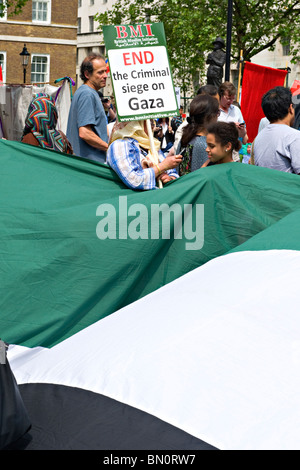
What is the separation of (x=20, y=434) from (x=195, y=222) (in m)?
2.16

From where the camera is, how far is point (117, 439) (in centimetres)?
216

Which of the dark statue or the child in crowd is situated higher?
the child in crowd

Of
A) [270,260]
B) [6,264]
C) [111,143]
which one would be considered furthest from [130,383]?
[111,143]

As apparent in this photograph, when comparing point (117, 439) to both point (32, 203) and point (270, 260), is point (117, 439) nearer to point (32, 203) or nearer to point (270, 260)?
point (270, 260)

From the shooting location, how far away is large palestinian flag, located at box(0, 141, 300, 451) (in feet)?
7.08

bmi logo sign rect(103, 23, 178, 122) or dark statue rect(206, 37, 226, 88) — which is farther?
dark statue rect(206, 37, 226, 88)

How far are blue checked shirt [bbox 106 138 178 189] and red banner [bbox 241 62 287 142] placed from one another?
7.75 metres

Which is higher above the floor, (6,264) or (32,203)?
(32,203)

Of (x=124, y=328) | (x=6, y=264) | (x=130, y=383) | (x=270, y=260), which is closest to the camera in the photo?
(x=130, y=383)

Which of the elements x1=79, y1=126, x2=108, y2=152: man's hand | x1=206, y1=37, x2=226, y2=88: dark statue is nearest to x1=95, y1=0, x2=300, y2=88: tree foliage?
x1=206, y1=37, x2=226, y2=88: dark statue

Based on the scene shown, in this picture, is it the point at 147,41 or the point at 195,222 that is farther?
the point at 147,41

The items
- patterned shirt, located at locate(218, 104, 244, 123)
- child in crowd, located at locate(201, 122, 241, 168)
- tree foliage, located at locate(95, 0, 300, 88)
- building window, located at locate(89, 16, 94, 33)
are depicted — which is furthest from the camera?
building window, located at locate(89, 16, 94, 33)
